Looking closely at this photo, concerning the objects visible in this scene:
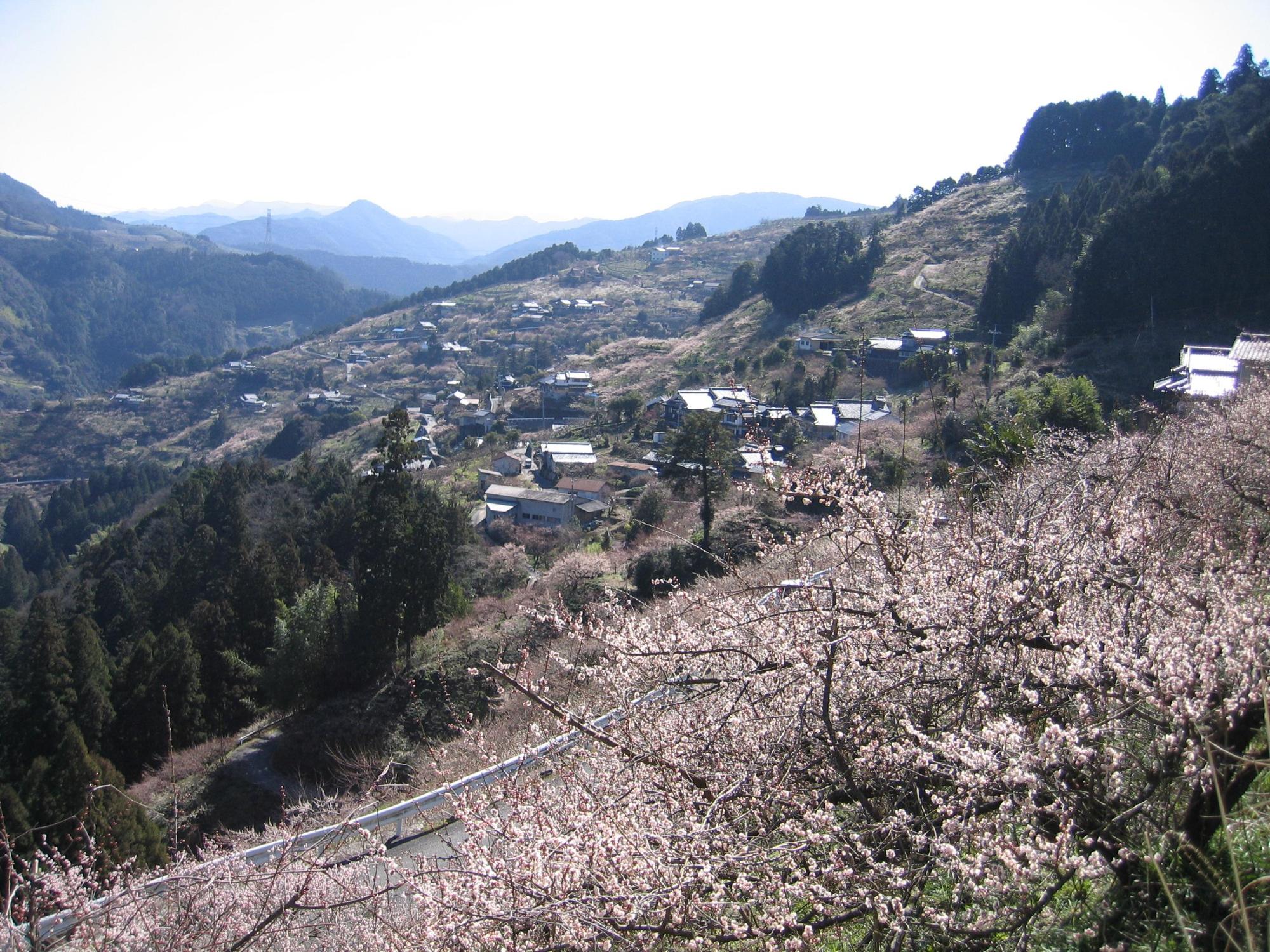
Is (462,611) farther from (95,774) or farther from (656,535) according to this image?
(95,774)

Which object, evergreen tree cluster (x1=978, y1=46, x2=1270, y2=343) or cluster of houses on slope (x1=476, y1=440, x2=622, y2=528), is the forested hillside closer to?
evergreen tree cluster (x1=978, y1=46, x2=1270, y2=343)

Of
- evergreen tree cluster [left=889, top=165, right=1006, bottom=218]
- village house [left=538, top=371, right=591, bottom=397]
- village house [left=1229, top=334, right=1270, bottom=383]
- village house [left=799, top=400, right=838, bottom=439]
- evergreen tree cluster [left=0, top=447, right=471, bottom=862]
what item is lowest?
evergreen tree cluster [left=0, top=447, right=471, bottom=862]

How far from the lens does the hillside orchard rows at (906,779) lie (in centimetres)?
200

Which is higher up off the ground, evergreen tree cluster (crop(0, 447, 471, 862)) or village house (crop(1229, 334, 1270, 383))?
village house (crop(1229, 334, 1270, 383))

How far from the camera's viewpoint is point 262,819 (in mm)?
10711

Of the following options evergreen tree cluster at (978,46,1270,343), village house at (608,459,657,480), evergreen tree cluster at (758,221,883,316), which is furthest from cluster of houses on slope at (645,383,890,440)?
evergreen tree cluster at (758,221,883,316)

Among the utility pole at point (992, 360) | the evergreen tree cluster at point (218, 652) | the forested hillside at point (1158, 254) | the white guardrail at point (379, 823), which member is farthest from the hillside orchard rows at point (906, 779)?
the forested hillside at point (1158, 254)

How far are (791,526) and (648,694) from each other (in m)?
12.3

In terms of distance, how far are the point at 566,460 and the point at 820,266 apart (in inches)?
903

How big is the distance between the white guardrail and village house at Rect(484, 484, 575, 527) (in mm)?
16894

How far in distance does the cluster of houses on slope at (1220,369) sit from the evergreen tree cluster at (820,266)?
88.4ft

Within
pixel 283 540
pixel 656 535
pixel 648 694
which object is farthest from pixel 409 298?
pixel 648 694

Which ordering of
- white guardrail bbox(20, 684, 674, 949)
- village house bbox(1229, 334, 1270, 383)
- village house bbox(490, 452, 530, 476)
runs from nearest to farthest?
white guardrail bbox(20, 684, 674, 949), village house bbox(1229, 334, 1270, 383), village house bbox(490, 452, 530, 476)

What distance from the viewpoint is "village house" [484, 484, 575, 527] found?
24.2m
